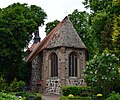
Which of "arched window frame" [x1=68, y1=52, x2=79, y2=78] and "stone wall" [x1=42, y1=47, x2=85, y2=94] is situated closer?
"stone wall" [x1=42, y1=47, x2=85, y2=94]

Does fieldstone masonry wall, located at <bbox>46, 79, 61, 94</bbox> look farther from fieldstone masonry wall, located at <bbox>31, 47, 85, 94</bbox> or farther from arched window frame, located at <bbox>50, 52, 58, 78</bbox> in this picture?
arched window frame, located at <bbox>50, 52, 58, 78</bbox>

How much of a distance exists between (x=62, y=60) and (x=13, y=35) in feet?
20.1

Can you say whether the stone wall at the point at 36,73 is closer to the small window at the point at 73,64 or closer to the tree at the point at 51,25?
the small window at the point at 73,64

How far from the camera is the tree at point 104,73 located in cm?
2597

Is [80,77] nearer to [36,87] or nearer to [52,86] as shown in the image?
[52,86]

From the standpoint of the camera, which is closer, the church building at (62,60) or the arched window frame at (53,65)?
the church building at (62,60)

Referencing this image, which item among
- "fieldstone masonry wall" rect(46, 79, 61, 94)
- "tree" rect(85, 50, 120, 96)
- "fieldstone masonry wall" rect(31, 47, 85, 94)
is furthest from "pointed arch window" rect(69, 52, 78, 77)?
"tree" rect(85, 50, 120, 96)

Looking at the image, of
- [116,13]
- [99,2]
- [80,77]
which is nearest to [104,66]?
[116,13]

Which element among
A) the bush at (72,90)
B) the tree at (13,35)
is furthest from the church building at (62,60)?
the bush at (72,90)

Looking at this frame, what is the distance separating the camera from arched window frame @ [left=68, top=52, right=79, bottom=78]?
3850 cm

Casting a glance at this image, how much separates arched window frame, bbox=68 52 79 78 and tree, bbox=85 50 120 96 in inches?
452

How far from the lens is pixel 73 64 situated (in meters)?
38.7

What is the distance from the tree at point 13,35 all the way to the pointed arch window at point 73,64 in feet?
18.4

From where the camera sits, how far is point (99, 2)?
34562mm
